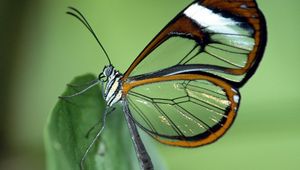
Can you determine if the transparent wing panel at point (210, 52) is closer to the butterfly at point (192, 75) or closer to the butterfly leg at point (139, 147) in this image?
the butterfly at point (192, 75)

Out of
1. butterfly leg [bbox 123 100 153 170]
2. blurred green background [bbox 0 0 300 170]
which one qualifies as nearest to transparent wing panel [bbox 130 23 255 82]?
butterfly leg [bbox 123 100 153 170]

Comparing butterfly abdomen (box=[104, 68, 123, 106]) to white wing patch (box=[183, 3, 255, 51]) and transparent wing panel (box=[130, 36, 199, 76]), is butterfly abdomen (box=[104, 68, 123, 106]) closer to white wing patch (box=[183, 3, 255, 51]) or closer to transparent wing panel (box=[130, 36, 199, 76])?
transparent wing panel (box=[130, 36, 199, 76])

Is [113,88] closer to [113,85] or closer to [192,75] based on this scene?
[113,85]

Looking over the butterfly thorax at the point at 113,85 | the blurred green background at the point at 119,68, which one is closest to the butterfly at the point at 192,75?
the butterfly thorax at the point at 113,85

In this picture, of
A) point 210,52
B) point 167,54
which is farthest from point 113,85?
point 210,52

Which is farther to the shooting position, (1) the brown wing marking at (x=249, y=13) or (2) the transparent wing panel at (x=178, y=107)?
(2) the transparent wing panel at (x=178, y=107)

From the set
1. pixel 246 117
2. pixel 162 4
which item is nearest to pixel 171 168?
pixel 246 117
